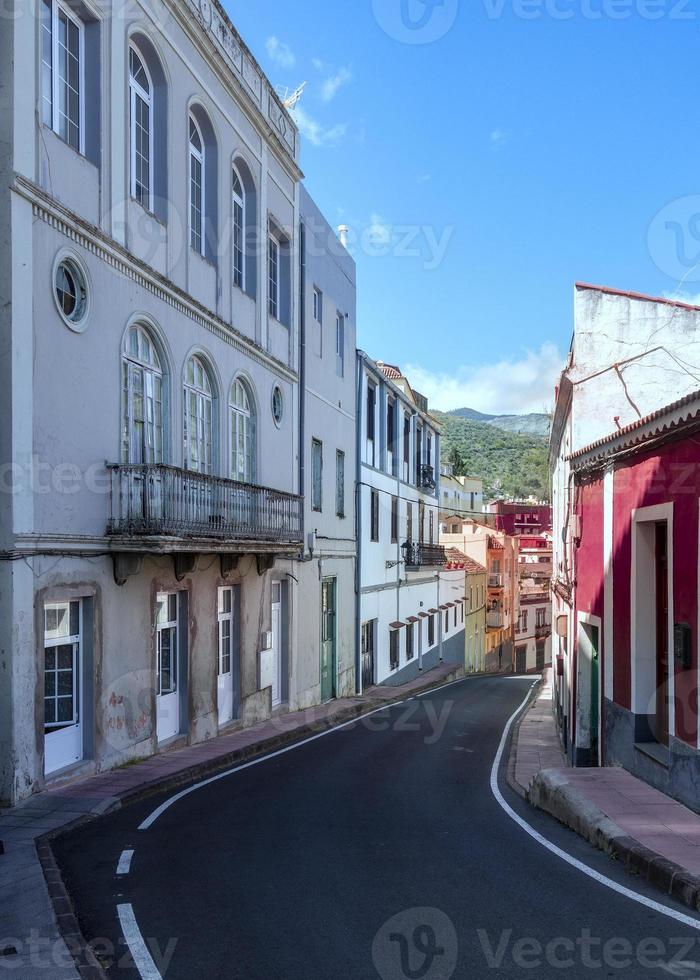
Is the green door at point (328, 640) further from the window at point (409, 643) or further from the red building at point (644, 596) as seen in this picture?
the window at point (409, 643)

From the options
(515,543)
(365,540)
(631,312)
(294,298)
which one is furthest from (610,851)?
(515,543)

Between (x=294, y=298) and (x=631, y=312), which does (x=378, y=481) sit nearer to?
(x=294, y=298)

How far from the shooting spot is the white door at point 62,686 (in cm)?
1081

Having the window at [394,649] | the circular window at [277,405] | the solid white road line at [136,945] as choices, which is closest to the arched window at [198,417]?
the circular window at [277,405]

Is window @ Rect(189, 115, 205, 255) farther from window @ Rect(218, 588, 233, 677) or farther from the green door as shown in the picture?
the green door

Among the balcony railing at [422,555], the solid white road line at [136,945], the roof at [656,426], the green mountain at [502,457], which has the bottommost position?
the solid white road line at [136,945]

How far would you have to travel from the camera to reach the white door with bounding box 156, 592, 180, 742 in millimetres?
14047

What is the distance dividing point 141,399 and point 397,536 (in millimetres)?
20177

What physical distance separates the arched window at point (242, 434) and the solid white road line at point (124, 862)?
9852 millimetres

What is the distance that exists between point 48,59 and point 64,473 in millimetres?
4896

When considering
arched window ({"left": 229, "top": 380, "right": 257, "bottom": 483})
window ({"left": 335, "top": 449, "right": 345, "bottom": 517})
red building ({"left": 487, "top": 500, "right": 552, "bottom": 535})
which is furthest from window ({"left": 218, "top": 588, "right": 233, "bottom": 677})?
red building ({"left": 487, "top": 500, "right": 552, "bottom": 535})

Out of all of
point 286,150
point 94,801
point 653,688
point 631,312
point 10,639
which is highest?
point 286,150

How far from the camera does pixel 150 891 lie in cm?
678

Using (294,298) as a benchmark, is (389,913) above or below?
below
